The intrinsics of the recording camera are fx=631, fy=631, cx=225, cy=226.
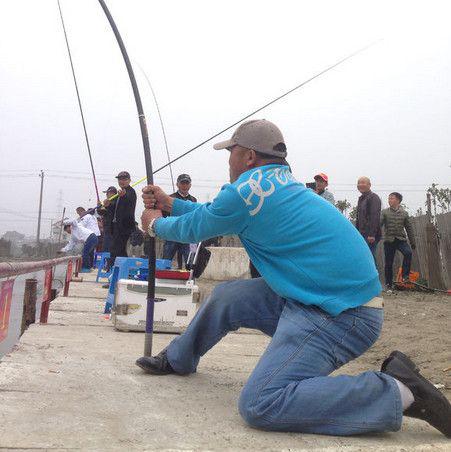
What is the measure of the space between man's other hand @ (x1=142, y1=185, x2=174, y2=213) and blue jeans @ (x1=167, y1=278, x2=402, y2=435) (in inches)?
34.0

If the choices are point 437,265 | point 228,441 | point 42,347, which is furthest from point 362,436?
point 437,265

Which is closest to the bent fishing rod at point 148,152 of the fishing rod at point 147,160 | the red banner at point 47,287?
the fishing rod at point 147,160

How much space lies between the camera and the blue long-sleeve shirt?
2.71 metres

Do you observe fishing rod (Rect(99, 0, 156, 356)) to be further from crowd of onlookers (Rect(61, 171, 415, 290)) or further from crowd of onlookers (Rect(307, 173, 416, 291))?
crowd of onlookers (Rect(307, 173, 416, 291))

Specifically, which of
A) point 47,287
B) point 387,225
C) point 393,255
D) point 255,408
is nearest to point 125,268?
point 47,287

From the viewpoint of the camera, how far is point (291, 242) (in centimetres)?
278

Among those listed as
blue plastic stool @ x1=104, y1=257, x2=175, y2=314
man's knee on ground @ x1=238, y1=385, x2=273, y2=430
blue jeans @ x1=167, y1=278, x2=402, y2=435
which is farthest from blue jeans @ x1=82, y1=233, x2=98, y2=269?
man's knee on ground @ x1=238, y1=385, x2=273, y2=430

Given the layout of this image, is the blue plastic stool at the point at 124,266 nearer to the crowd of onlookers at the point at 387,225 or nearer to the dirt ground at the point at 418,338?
the dirt ground at the point at 418,338

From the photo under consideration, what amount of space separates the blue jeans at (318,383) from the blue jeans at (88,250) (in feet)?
33.8

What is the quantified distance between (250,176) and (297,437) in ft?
3.69

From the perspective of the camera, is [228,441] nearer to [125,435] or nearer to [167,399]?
[125,435]

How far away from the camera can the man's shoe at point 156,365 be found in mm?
3389

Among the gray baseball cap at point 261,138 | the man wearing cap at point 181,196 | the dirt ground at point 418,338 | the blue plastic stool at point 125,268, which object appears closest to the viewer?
the gray baseball cap at point 261,138

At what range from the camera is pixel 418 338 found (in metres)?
5.96
